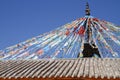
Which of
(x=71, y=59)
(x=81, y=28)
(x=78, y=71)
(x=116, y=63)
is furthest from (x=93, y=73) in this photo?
(x=81, y=28)

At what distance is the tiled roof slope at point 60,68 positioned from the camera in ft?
29.9

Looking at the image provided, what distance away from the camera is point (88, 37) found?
53.5 feet

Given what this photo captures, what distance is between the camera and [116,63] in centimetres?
Answer: 1122

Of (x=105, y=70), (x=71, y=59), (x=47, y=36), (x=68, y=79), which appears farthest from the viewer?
(x=47, y=36)

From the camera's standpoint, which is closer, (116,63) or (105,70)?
(105,70)

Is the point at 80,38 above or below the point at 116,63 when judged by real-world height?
above

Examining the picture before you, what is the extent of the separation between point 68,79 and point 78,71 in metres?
0.80

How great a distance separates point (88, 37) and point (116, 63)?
207 inches

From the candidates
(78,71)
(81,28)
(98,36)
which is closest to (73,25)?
(81,28)

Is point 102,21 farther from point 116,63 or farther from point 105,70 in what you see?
point 105,70

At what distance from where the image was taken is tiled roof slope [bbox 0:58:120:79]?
29.9ft

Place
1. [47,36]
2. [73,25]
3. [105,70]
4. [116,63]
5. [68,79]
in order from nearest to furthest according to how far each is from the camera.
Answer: [68,79] → [105,70] → [116,63] → [47,36] → [73,25]

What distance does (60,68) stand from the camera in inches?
412

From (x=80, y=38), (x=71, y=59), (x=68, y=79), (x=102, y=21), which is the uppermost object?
(x=102, y=21)
